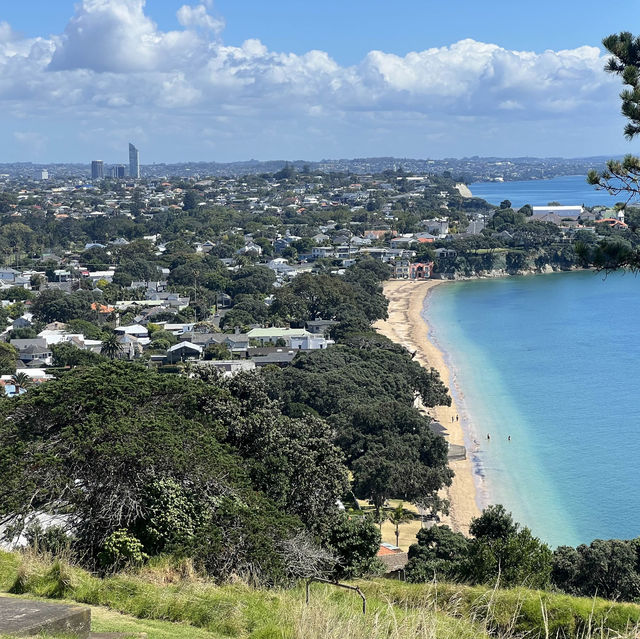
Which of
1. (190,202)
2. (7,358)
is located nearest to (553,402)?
(7,358)

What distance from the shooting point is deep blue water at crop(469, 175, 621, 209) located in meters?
123

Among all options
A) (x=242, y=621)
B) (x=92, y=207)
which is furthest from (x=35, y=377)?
(x=92, y=207)

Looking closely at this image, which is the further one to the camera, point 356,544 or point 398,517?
point 398,517

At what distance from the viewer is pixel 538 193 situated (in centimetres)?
14888

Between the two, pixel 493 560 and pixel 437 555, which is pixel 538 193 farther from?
pixel 493 560

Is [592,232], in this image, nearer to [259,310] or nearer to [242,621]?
[259,310]

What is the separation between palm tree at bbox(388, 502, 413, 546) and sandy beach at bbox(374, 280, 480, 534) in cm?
82

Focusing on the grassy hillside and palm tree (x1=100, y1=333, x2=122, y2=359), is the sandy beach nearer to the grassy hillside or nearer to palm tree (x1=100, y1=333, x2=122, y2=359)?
the grassy hillside

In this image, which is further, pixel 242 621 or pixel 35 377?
pixel 35 377

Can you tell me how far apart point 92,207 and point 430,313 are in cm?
6862

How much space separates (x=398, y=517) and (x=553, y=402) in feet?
41.4

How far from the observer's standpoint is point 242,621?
5715 mm

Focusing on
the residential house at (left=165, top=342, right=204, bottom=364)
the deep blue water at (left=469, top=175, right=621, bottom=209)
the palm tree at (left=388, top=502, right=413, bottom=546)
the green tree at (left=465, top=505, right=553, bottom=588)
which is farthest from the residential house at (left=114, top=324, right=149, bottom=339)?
the deep blue water at (left=469, top=175, right=621, bottom=209)

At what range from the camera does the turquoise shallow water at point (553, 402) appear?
754 inches
